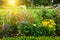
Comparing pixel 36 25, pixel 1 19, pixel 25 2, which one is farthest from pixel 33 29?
pixel 25 2

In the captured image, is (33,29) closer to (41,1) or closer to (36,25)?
(36,25)

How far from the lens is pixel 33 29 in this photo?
8.72m

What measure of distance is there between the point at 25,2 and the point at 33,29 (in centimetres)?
1002

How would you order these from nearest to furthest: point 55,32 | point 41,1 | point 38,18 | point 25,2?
point 55,32 < point 38,18 < point 41,1 < point 25,2

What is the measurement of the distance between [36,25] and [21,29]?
60cm

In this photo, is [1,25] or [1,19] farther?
[1,19]

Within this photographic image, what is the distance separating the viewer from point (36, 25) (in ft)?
29.1

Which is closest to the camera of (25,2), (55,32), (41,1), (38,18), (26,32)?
(26,32)

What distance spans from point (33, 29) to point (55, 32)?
102 cm

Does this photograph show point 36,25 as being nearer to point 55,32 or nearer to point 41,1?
point 55,32

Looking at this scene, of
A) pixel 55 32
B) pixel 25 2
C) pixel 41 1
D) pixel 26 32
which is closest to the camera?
pixel 26 32

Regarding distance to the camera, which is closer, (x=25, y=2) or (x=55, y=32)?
(x=55, y=32)

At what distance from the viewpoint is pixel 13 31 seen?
8828 mm

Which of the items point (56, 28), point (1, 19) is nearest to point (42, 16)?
point (56, 28)
